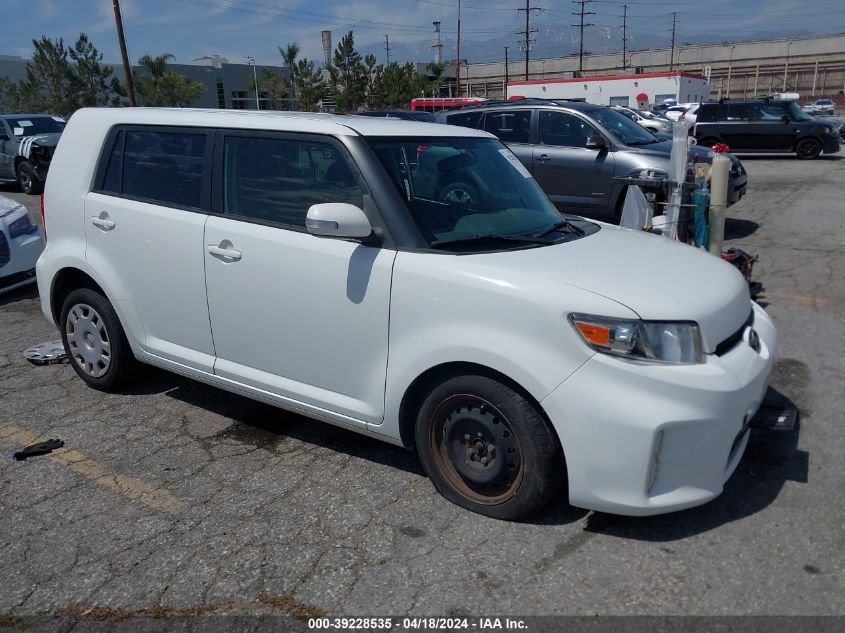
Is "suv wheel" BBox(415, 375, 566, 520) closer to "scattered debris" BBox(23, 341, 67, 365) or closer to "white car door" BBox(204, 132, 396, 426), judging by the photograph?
"white car door" BBox(204, 132, 396, 426)

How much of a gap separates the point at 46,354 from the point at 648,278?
4627 mm

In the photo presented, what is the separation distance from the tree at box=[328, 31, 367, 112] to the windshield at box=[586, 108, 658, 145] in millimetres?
40816

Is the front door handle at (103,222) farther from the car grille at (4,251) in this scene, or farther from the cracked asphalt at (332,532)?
the car grille at (4,251)

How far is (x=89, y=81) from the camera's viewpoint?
40.9 m

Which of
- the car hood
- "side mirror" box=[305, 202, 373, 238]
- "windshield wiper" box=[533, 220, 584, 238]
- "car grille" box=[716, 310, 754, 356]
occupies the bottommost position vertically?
"car grille" box=[716, 310, 754, 356]

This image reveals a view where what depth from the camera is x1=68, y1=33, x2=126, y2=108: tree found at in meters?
40.0

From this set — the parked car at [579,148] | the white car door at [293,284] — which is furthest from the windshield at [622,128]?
the white car door at [293,284]

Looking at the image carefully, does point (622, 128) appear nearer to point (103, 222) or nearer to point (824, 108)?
point (103, 222)

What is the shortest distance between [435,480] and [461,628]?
0.89m

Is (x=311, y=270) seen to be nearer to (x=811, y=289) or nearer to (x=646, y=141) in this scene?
(x=811, y=289)

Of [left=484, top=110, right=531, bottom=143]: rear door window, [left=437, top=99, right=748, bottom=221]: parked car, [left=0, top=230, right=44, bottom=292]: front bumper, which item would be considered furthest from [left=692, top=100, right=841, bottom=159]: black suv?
[left=0, top=230, right=44, bottom=292]: front bumper

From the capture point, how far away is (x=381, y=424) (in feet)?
11.4

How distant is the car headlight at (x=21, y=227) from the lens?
24.5ft

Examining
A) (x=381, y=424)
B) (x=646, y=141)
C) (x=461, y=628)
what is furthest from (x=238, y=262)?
(x=646, y=141)
